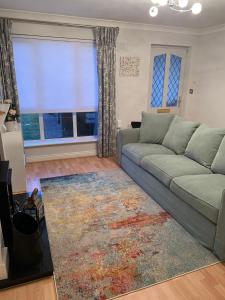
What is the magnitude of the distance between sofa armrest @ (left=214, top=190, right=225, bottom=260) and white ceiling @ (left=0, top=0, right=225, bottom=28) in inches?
102

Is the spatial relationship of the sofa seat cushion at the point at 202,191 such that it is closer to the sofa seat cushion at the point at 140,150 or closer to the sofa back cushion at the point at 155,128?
the sofa seat cushion at the point at 140,150

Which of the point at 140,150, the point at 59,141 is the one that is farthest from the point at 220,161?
the point at 59,141

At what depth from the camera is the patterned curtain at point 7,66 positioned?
10.7ft

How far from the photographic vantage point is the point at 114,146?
4.39 meters

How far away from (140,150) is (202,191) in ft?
4.30

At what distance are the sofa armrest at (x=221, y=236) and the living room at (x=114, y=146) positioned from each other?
1 centimetres

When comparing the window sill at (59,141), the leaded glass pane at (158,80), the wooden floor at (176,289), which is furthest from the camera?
the leaded glass pane at (158,80)

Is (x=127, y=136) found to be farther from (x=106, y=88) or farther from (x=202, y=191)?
(x=202, y=191)

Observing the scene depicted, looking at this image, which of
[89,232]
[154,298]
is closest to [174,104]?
[89,232]

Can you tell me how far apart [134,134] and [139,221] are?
64.4 inches

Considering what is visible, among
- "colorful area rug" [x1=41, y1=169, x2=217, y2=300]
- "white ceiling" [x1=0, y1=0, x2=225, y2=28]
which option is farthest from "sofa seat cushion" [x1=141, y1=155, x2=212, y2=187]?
"white ceiling" [x1=0, y1=0, x2=225, y2=28]

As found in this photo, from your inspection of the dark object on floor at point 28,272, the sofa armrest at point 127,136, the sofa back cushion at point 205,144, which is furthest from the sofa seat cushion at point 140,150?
the dark object on floor at point 28,272

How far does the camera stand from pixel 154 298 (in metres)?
1.56

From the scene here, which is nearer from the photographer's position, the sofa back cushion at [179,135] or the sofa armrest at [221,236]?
the sofa armrest at [221,236]
